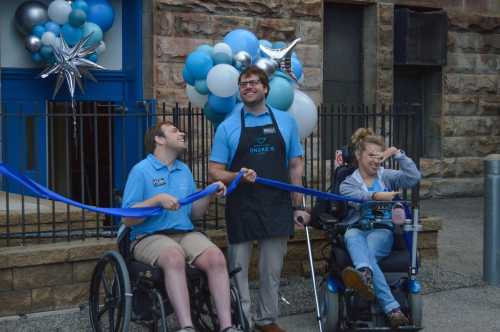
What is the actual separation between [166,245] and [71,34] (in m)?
5.01

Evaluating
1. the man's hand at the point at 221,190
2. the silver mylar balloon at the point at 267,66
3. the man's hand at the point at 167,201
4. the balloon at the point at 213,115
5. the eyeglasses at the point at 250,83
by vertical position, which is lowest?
the man's hand at the point at 167,201

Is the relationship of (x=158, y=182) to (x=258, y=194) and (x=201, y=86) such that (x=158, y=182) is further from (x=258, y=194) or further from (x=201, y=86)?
(x=201, y=86)

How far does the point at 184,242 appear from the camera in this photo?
5199 millimetres

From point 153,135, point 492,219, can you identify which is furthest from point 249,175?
point 492,219

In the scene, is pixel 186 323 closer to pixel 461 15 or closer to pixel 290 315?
pixel 290 315

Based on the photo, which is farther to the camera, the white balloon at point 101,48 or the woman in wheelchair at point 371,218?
the white balloon at point 101,48

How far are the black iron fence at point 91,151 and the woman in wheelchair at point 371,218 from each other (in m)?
0.29

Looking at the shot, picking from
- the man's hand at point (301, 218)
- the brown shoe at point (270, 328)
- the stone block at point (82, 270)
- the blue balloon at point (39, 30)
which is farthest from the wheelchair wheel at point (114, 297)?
the blue balloon at point (39, 30)

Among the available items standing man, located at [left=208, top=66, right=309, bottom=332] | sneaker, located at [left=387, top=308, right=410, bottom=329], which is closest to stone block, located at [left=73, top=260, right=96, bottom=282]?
standing man, located at [left=208, top=66, right=309, bottom=332]

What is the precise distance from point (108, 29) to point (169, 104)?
47.0 inches

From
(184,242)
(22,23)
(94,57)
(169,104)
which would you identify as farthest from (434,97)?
(184,242)

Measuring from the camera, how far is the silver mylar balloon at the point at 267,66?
6125 millimetres

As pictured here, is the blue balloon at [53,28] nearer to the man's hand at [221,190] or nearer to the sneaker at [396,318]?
the man's hand at [221,190]

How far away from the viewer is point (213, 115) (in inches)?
251
